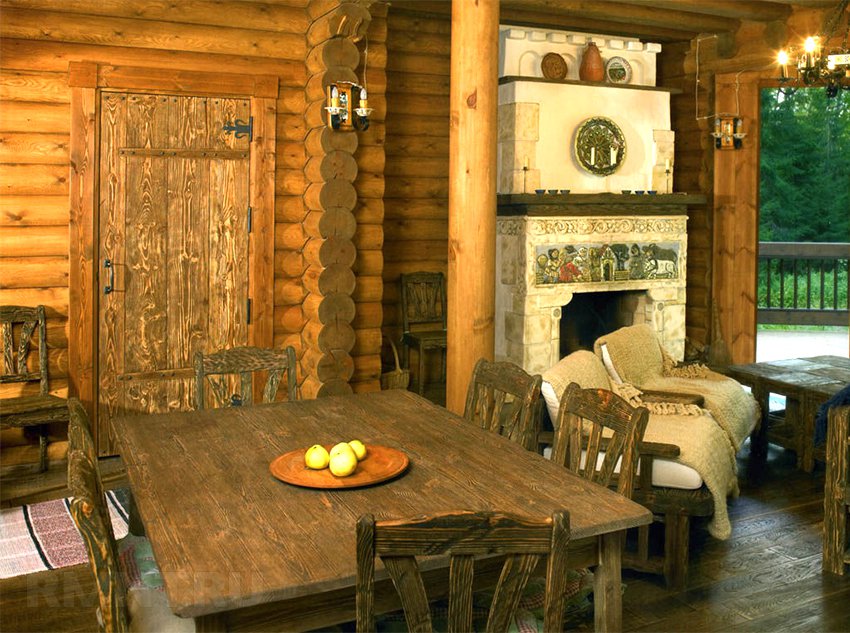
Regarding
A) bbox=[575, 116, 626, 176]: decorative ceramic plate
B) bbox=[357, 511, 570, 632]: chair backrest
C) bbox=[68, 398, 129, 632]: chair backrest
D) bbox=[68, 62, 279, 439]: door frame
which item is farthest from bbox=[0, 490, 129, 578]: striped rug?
bbox=[575, 116, 626, 176]: decorative ceramic plate

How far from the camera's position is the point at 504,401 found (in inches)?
137

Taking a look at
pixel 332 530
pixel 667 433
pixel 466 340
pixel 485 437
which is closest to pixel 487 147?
pixel 466 340

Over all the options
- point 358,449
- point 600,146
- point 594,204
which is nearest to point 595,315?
point 594,204

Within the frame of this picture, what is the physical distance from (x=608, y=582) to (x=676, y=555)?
1441mm

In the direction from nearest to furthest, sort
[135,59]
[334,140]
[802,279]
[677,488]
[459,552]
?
[459,552]
[677,488]
[135,59]
[334,140]
[802,279]

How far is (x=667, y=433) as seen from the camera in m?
4.16

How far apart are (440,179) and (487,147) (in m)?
2.24

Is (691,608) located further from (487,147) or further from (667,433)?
(487,147)

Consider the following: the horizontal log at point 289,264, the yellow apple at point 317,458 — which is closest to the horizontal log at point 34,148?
the horizontal log at point 289,264

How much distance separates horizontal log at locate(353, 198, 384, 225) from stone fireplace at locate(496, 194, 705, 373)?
45.2 inches

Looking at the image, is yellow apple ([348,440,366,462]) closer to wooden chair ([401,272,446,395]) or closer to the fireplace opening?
wooden chair ([401,272,446,395])

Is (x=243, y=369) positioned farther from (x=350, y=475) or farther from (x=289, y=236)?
(x=289, y=236)

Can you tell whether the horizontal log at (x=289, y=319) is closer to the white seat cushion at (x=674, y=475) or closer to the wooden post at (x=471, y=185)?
the wooden post at (x=471, y=185)

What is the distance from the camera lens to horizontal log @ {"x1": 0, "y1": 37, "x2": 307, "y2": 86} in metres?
5.15
